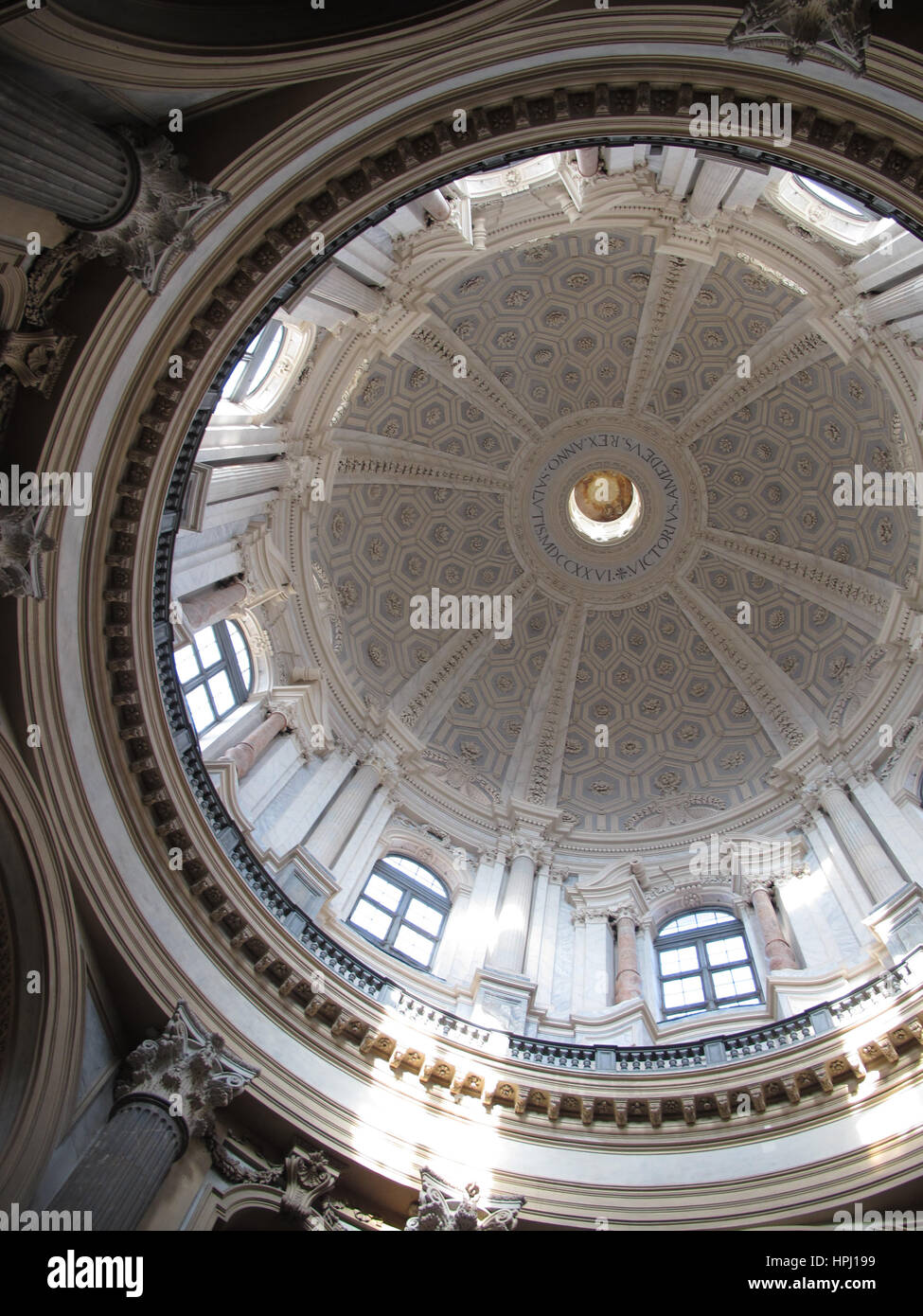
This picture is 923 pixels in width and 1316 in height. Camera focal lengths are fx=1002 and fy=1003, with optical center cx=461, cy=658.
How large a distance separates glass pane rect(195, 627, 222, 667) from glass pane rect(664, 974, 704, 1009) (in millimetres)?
11007

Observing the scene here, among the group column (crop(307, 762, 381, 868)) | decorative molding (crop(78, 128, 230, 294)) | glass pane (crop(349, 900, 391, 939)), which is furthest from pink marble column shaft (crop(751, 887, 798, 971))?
decorative molding (crop(78, 128, 230, 294))

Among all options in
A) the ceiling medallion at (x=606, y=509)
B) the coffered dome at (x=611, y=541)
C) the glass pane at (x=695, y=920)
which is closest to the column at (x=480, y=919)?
the coffered dome at (x=611, y=541)

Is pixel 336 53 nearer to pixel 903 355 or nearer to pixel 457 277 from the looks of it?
pixel 903 355

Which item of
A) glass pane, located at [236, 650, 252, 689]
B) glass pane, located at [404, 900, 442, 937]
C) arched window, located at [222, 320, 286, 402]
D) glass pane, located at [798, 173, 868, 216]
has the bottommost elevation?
glass pane, located at [404, 900, 442, 937]

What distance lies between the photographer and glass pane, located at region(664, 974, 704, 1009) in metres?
19.3

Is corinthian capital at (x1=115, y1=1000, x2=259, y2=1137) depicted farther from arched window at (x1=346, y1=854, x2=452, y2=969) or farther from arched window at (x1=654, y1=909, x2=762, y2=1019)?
arched window at (x1=654, y1=909, x2=762, y2=1019)

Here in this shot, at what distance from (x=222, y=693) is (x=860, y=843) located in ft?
43.0

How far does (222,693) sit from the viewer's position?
19.7 m

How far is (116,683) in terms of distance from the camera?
1352 centimetres

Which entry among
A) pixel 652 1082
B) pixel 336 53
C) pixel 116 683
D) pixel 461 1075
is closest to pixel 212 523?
pixel 116 683

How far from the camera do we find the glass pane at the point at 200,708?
18.2 meters

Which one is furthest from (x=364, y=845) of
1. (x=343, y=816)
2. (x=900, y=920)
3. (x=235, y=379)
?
(x=900, y=920)

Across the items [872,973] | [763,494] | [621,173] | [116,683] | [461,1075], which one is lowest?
[461,1075]

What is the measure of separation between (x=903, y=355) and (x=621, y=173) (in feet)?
22.1
